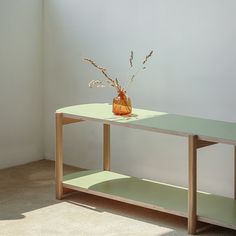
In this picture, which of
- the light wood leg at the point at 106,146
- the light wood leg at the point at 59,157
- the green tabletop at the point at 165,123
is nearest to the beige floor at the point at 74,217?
the light wood leg at the point at 59,157

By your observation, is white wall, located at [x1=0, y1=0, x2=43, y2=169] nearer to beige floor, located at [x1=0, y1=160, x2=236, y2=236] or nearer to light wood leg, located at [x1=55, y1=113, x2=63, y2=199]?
beige floor, located at [x1=0, y1=160, x2=236, y2=236]

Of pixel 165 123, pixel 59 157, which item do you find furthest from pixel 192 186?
pixel 59 157

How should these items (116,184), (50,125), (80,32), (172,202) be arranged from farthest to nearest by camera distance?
(50,125) < (80,32) < (116,184) < (172,202)

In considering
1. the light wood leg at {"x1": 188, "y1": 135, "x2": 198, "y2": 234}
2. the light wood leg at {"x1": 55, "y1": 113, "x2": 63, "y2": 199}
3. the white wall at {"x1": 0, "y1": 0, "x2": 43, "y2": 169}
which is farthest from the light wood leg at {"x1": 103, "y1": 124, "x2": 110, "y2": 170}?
the light wood leg at {"x1": 188, "y1": 135, "x2": 198, "y2": 234}

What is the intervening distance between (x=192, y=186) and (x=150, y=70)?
1.39 metres

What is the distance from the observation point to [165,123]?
4207 mm

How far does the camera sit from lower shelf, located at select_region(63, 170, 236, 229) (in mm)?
4004

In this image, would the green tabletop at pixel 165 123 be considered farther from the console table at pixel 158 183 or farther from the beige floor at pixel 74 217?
the beige floor at pixel 74 217

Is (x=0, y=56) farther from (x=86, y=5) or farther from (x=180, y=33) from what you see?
(x=180, y=33)

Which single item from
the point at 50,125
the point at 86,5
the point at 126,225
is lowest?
the point at 126,225

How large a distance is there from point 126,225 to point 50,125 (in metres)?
2.00

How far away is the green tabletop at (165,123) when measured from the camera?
153 inches

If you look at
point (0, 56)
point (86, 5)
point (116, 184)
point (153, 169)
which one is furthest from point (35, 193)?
point (86, 5)

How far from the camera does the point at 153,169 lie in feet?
16.9
